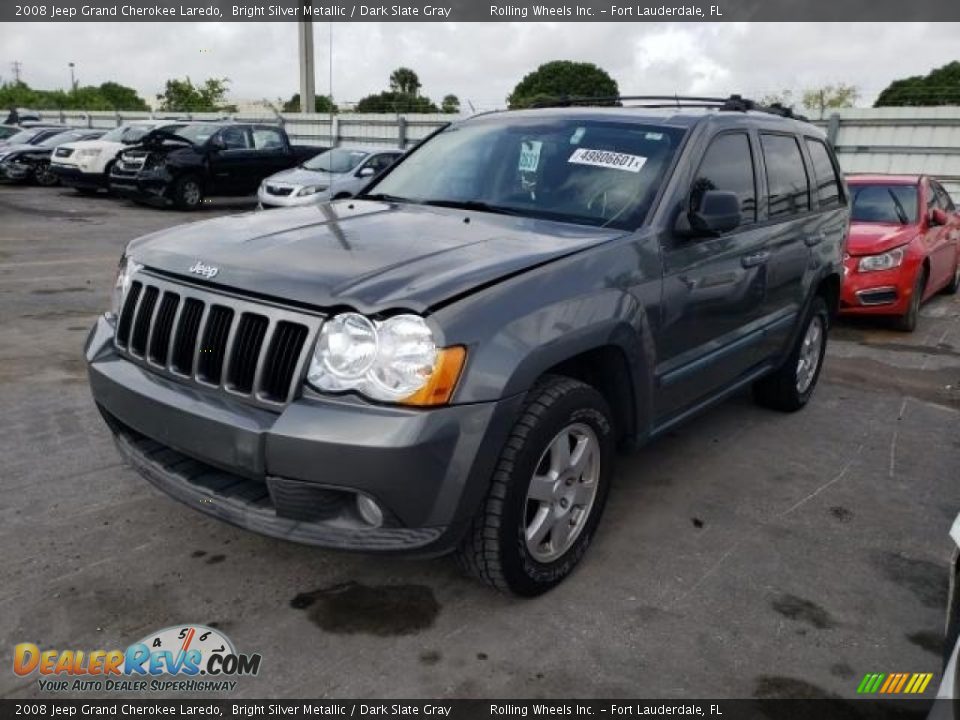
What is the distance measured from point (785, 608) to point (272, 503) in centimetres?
190

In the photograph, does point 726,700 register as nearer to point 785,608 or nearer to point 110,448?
point 785,608

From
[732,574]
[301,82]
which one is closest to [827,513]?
[732,574]

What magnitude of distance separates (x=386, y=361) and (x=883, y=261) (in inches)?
259

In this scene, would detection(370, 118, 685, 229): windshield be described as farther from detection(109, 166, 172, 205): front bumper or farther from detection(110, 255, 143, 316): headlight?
detection(109, 166, 172, 205): front bumper

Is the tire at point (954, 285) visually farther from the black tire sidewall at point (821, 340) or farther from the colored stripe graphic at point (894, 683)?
the colored stripe graphic at point (894, 683)

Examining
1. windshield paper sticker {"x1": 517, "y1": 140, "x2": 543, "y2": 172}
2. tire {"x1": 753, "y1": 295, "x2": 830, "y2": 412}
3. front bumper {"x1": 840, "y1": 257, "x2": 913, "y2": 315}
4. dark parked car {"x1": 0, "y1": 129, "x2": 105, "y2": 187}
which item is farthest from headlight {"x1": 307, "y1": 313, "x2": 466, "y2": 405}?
dark parked car {"x1": 0, "y1": 129, "x2": 105, "y2": 187}

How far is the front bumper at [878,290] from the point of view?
7434 millimetres

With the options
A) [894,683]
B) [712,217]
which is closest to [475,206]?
[712,217]

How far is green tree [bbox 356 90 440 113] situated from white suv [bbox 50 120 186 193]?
17.3 ft

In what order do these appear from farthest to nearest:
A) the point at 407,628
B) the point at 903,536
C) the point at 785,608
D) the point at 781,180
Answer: the point at 781,180 < the point at 903,536 < the point at 785,608 < the point at 407,628

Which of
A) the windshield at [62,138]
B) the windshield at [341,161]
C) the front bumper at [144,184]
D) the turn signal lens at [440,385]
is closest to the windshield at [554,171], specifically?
the turn signal lens at [440,385]

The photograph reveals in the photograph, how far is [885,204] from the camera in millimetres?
8227

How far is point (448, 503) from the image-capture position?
2.42m

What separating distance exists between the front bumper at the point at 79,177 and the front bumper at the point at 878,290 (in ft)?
50.6
